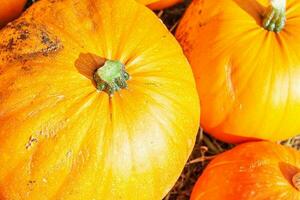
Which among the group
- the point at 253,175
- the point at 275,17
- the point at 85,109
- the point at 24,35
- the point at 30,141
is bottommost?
the point at 253,175

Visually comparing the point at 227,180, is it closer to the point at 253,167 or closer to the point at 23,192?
the point at 253,167

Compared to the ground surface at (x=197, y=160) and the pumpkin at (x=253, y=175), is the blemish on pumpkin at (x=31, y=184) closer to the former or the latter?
the pumpkin at (x=253, y=175)

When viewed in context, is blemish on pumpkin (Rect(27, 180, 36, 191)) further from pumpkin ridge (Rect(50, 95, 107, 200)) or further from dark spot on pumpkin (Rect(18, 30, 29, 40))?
dark spot on pumpkin (Rect(18, 30, 29, 40))

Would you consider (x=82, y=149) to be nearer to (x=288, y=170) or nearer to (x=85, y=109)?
(x=85, y=109)

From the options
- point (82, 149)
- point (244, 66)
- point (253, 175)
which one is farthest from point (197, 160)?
point (82, 149)

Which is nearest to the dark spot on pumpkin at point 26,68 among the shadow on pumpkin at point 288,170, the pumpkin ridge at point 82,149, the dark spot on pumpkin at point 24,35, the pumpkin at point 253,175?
the dark spot on pumpkin at point 24,35

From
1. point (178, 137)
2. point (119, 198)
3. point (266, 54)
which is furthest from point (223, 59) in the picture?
point (119, 198)
